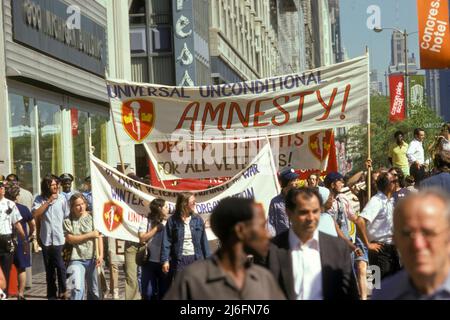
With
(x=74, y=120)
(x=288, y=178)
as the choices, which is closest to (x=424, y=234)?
(x=288, y=178)

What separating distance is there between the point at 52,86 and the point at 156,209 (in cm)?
1070

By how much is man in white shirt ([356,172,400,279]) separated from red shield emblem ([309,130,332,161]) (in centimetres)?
207

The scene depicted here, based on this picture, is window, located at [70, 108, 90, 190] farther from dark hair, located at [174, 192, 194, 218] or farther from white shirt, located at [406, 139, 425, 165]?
dark hair, located at [174, 192, 194, 218]

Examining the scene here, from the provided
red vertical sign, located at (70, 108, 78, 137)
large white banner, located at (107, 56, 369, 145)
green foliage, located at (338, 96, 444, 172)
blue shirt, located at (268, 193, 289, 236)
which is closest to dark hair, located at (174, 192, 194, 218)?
blue shirt, located at (268, 193, 289, 236)

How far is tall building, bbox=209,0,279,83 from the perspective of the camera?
4357 centimetres

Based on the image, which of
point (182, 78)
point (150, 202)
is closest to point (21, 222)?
point (150, 202)

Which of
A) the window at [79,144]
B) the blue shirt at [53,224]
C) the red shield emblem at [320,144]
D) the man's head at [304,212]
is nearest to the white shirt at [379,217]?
the red shield emblem at [320,144]

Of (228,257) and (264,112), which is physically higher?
(264,112)

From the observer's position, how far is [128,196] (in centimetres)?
1270

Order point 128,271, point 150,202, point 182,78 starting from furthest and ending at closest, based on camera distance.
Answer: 1. point 182,78
2. point 128,271
3. point 150,202

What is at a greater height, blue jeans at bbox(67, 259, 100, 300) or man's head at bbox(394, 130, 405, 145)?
man's head at bbox(394, 130, 405, 145)

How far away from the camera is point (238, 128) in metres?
13.4
